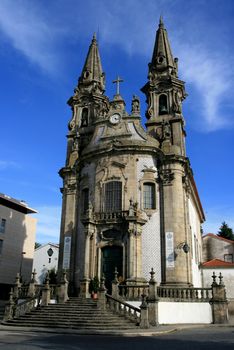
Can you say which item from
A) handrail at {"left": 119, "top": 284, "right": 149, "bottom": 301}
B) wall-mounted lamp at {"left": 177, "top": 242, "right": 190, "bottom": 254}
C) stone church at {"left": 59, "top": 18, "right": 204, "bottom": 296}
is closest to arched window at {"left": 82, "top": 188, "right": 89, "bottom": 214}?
stone church at {"left": 59, "top": 18, "right": 204, "bottom": 296}

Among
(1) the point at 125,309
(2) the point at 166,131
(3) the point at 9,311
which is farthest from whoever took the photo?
(2) the point at 166,131

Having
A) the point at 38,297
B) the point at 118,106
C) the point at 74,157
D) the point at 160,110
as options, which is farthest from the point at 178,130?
the point at 38,297

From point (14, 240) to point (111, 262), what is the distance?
23614mm

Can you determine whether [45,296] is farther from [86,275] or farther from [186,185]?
[186,185]

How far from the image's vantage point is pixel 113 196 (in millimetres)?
26453

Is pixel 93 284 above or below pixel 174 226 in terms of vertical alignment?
below

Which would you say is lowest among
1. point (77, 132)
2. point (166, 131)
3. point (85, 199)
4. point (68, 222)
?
point (68, 222)

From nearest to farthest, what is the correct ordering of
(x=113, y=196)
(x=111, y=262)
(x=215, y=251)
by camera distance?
(x=111, y=262) < (x=113, y=196) < (x=215, y=251)

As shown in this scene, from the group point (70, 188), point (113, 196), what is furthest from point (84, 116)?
point (113, 196)

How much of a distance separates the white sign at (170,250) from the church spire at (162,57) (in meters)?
14.6

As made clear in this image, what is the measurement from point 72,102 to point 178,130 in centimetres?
1076

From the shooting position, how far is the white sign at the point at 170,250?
2406 cm

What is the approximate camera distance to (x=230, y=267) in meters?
30.5

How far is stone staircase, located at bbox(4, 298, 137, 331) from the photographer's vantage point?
16.9 metres
